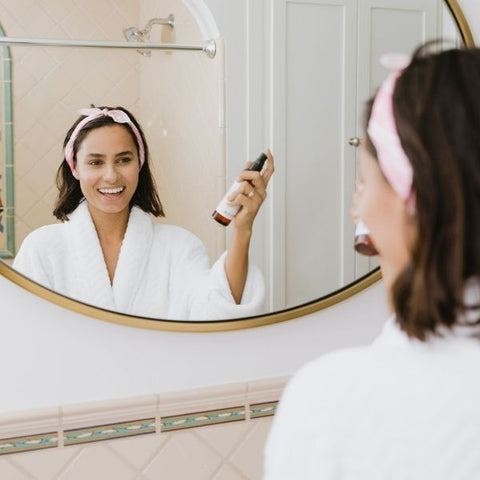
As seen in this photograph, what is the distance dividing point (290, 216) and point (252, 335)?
221mm

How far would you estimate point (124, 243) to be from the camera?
1096 mm

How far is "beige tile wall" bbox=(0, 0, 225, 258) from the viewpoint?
1.00 m

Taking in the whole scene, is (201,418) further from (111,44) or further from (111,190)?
(111,44)

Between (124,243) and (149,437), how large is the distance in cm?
33

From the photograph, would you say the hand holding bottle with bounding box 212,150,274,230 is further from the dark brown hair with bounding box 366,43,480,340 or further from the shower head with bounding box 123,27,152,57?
the dark brown hair with bounding box 366,43,480,340

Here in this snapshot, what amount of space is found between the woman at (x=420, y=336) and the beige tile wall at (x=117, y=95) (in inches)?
21.9

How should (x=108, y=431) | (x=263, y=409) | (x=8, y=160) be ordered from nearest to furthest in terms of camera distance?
(x=8, y=160) → (x=108, y=431) → (x=263, y=409)

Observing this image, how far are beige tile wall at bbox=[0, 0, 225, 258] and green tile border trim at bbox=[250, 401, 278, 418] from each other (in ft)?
1.09

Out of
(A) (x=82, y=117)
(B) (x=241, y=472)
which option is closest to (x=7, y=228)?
(A) (x=82, y=117)

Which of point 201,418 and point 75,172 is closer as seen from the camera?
point 75,172

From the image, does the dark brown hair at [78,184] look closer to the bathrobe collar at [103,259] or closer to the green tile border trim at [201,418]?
the bathrobe collar at [103,259]

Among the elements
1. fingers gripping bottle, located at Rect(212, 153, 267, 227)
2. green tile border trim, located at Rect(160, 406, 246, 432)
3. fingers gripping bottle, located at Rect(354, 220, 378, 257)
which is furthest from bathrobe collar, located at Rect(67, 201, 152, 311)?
fingers gripping bottle, located at Rect(354, 220, 378, 257)

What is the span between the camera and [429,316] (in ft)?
1.77

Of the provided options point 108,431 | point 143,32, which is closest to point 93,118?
point 143,32
